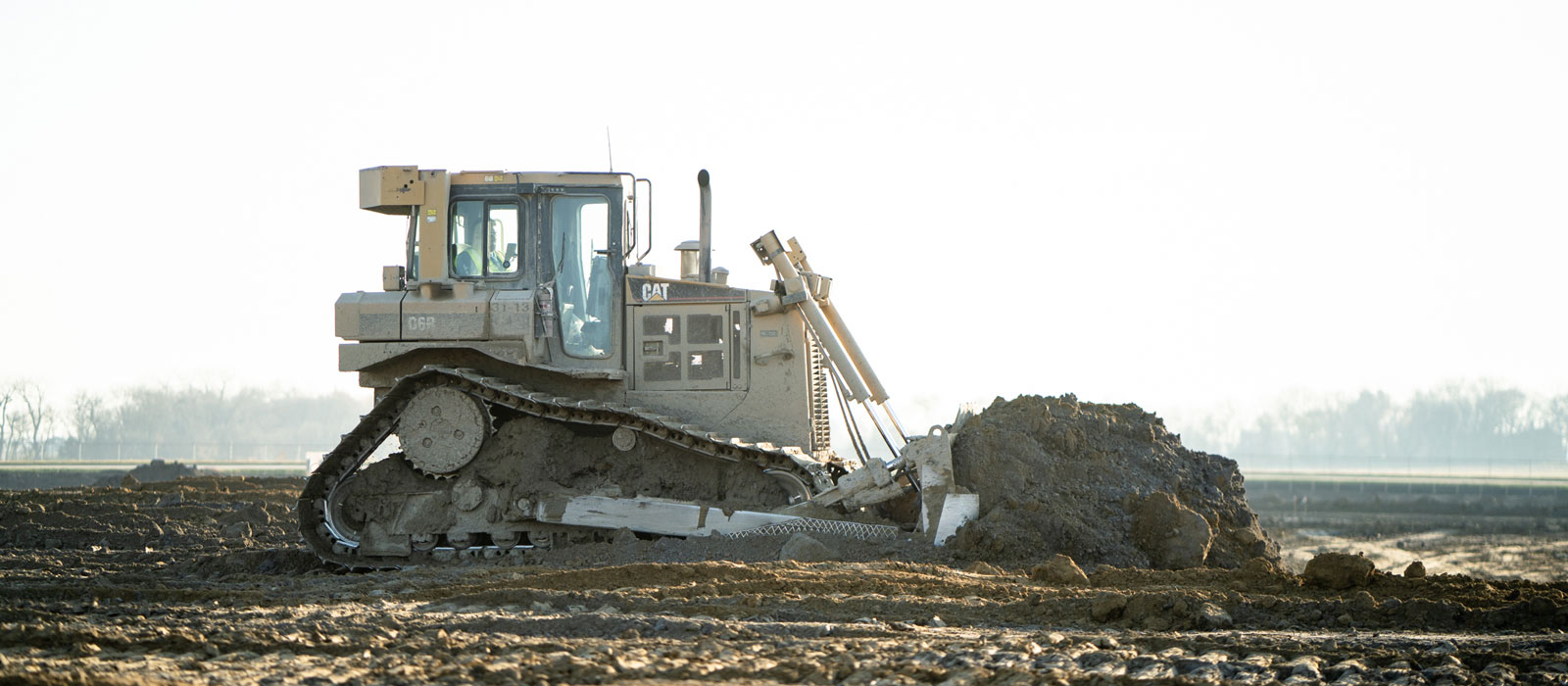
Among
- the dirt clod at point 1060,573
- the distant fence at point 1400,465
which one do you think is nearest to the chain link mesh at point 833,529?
the dirt clod at point 1060,573

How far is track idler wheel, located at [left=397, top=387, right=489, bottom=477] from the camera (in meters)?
11.0

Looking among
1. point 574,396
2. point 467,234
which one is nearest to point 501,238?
point 467,234

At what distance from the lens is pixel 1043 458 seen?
10.7 meters

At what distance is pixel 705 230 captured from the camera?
11852 mm

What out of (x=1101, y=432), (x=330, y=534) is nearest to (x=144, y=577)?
(x=330, y=534)

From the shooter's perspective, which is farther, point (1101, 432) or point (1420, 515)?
point (1420, 515)

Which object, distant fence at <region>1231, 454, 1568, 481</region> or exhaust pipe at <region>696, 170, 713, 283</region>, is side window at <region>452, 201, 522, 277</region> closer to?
exhaust pipe at <region>696, 170, 713, 283</region>

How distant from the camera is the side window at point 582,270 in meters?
11.5

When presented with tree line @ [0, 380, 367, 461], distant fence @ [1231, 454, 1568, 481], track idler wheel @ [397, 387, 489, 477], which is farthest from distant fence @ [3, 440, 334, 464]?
track idler wheel @ [397, 387, 489, 477]

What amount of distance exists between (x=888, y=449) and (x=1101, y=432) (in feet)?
6.23

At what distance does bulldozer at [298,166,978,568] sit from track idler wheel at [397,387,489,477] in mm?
16

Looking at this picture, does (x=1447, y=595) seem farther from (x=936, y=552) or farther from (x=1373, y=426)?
(x=1373, y=426)

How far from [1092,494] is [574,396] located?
4.48 metres

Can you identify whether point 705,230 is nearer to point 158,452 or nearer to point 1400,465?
point 158,452
